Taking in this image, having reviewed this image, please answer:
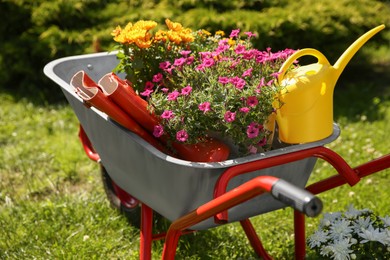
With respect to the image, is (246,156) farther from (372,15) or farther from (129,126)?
(372,15)

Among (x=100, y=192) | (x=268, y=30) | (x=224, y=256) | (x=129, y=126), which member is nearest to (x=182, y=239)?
(x=224, y=256)

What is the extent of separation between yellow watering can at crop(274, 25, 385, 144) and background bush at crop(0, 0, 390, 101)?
263 cm

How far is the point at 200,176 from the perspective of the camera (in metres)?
1.77

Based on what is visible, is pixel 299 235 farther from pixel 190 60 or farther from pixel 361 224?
pixel 190 60

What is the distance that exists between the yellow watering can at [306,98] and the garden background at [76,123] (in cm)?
89

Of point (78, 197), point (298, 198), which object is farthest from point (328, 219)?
point (78, 197)

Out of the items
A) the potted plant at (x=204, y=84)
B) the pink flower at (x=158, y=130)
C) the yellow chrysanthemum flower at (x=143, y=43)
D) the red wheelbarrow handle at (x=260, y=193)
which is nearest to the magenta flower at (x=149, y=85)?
the potted plant at (x=204, y=84)

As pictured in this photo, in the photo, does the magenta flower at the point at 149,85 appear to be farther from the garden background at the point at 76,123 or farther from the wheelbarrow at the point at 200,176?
the garden background at the point at 76,123

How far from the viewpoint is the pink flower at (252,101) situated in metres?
1.78

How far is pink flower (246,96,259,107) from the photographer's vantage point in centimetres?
178

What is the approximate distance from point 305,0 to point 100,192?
258cm

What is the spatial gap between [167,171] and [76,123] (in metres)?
2.60

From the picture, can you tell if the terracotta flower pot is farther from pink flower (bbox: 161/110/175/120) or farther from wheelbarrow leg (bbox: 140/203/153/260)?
wheelbarrow leg (bbox: 140/203/153/260)

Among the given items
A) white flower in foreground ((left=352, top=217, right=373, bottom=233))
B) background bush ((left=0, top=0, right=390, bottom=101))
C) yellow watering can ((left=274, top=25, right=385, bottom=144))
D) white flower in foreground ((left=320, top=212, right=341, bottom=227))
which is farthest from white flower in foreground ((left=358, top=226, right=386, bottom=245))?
background bush ((left=0, top=0, right=390, bottom=101))
